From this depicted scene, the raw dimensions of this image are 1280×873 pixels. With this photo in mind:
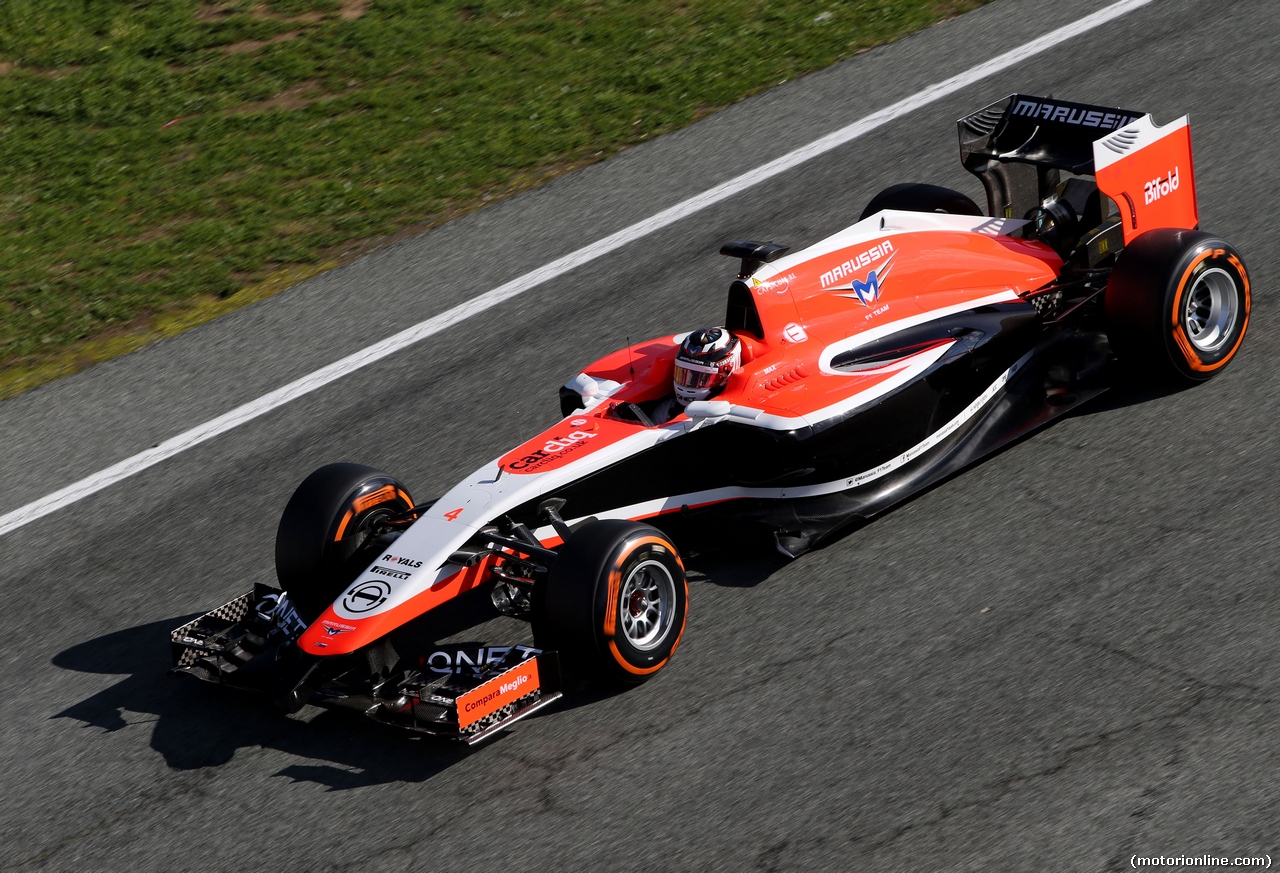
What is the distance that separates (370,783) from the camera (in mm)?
5848

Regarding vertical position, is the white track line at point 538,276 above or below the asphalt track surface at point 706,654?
above

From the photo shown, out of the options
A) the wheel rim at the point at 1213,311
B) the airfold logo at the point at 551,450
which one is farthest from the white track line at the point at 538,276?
the wheel rim at the point at 1213,311

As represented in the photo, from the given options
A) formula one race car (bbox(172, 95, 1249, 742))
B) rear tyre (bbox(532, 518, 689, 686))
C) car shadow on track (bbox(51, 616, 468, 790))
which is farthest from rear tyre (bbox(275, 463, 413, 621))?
rear tyre (bbox(532, 518, 689, 686))

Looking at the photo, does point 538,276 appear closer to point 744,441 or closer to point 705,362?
point 705,362

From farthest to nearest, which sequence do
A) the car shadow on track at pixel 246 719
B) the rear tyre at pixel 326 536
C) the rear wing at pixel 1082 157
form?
the rear wing at pixel 1082 157, the rear tyre at pixel 326 536, the car shadow on track at pixel 246 719

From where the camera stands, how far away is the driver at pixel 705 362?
6.91 meters

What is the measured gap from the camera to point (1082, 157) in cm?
832

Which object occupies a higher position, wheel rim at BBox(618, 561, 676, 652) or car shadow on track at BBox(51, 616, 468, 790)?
wheel rim at BBox(618, 561, 676, 652)

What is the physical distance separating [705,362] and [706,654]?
147 centimetres

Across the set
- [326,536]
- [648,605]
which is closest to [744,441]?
[648,605]

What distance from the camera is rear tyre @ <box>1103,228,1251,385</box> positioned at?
286 inches

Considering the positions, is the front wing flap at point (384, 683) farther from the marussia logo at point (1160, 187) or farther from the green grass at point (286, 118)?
the marussia logo at point (1160, 187)

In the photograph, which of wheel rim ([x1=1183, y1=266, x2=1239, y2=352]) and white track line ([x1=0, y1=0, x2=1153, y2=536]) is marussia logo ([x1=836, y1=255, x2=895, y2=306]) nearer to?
wheel rim ([x1=1183, y1=266, x2=1239, y2=352])

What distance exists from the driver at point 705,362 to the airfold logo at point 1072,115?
2833 mm
